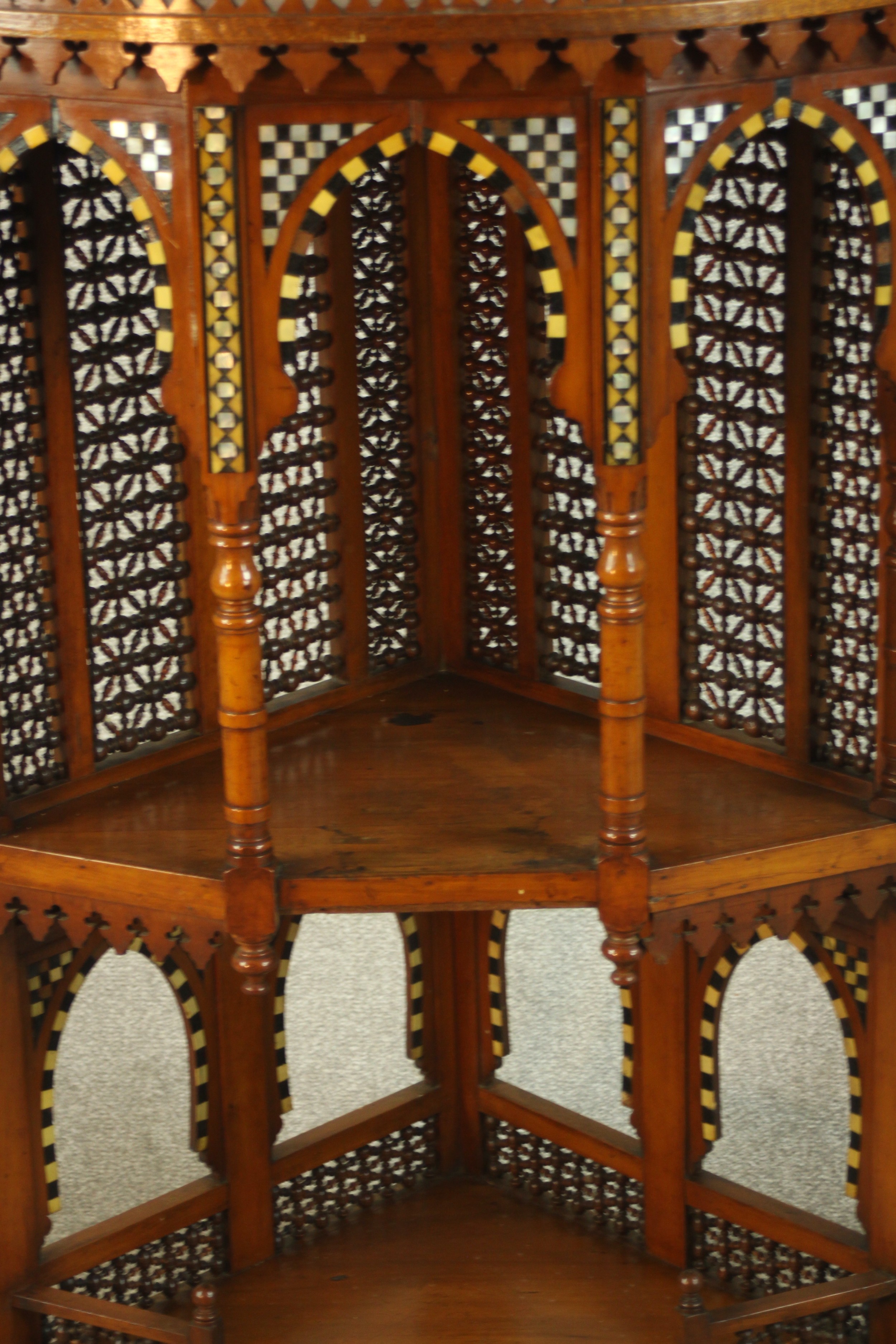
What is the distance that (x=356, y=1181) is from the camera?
6258mm

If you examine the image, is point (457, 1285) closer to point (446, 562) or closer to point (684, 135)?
point (446, 562)

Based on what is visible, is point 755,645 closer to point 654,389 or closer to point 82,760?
point 654,389

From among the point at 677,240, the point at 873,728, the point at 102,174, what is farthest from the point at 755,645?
the point at 102,174

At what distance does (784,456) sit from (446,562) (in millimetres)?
1029

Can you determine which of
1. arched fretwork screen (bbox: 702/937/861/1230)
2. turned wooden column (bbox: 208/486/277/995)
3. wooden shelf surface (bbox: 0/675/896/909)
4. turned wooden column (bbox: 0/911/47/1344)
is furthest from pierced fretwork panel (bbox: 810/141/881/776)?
turned wooden column (bbox: 0/911/47/1344)

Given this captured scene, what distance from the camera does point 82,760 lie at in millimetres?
5500

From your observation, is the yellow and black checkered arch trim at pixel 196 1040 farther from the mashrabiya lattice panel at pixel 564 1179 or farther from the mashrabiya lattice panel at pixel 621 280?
the mashrabiya lattice panel at pixel 621 280

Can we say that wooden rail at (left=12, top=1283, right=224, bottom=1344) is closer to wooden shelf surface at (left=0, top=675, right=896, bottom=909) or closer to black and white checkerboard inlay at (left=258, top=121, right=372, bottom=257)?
wooden shelf surface at (left=0, top=675, right=896, bottom=909)

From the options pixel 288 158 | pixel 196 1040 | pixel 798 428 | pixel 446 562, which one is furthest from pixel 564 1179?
pixel 288 158

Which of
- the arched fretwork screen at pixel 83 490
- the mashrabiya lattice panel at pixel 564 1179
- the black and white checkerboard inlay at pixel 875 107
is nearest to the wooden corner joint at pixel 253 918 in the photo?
the arched fretwork screen at pixel 83 490

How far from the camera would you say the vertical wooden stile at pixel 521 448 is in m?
5.57

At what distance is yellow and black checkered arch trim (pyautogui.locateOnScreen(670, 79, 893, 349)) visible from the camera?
447 centimetres

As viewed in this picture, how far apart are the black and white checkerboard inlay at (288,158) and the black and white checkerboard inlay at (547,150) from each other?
25 cm

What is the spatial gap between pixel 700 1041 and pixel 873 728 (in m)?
1.00
